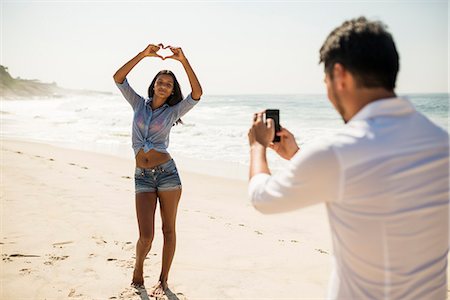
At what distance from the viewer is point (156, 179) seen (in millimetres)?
4137

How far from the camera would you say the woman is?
4.13 metres

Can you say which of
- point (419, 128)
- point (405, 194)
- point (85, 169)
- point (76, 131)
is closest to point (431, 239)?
point (405, 194)

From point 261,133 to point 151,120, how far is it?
2673 millimetres

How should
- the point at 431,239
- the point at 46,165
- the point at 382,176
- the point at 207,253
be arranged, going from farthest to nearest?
the point at 46,165
the point at 207,253
the point at 431,239
the point at 382,176

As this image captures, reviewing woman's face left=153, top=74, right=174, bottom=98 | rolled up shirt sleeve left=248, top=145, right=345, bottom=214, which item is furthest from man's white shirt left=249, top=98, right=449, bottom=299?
woman's face left=153, top=74, right=174, bottom=98

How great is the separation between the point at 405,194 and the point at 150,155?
319 cm

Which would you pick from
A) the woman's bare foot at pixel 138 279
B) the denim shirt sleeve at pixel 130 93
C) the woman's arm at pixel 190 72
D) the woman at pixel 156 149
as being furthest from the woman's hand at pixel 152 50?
the woman's bare foot at pixel 138 279

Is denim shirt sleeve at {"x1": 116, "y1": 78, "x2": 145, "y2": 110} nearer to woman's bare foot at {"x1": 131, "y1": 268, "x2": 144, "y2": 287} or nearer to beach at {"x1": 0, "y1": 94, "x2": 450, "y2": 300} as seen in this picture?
woman's bare foot at {"x1": 131, "y1": 268, "x2": 144, "y2": 287}

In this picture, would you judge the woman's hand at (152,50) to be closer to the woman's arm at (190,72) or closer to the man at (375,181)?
the woman's arm at (190,72)

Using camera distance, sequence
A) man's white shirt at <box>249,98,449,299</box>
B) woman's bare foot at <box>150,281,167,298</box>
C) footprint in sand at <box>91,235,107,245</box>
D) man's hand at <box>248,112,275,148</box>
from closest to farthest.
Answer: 1. man's white shirt at <box>249,98,449,299</box>
2. man's hand at <box>248,112,275,148</box>
3. woman's bare foot at <box>150,281,167,298</box>
4. footprint in sand at <box>91,235,107,245</box>

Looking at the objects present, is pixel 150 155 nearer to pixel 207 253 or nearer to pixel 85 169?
Answer: pixel 207 253

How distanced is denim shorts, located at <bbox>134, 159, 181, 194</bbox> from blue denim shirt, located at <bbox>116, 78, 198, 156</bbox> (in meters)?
0.20

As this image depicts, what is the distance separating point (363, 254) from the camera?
1343mm

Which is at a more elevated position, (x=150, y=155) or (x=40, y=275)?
(x=150, y=155)
